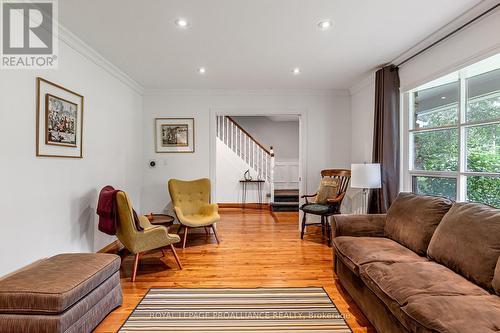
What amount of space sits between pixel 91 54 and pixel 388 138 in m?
3.73

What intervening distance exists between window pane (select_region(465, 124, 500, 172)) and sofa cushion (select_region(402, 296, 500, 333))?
1392 millimetres

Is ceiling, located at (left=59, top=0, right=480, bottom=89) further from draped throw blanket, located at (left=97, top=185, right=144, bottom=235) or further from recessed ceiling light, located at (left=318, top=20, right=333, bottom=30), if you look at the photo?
draped throw blanket, located at (left=97, top=185, right=144, bottom=235)

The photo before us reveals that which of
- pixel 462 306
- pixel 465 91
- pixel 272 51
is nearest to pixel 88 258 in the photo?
pixel 462 306

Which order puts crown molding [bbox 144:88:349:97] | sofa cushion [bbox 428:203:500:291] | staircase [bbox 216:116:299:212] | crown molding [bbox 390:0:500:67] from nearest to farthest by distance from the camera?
sofa cushion [bbox 428:203:500:291] → crown molding [bbox 390:0:500:67] → crown molding [bbox 144:88:349:97] → staircase [bbox 216:116:299:212]

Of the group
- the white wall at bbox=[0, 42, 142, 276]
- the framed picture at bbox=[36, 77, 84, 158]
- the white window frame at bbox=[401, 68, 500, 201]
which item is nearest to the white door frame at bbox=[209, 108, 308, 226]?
the white wall at bbox=[0, 42, 142, 276]

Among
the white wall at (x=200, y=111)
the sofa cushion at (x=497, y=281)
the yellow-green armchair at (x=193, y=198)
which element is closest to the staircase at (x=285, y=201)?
the white wall at (x=200, y=111)

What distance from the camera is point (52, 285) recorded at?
1.74 meters

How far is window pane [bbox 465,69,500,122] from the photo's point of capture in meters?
2.32

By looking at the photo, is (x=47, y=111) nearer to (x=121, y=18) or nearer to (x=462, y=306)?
(x=121, y=18)

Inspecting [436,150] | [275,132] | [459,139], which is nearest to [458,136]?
[459,139]

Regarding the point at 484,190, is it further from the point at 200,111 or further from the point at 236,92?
the point at 200,111

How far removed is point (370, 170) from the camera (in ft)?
11.2

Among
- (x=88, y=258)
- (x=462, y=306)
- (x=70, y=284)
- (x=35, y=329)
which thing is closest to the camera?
(x=462, y=306)

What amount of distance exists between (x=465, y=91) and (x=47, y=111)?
399 centimetres
